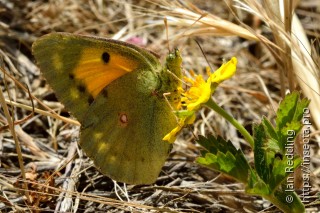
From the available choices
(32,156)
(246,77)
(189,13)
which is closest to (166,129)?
(189,13)

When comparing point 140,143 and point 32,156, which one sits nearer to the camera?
point 140,143

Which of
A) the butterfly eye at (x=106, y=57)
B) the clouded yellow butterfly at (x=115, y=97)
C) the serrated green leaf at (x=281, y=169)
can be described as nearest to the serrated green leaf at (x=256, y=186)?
the serrated green leaf at (x=281, y=169)

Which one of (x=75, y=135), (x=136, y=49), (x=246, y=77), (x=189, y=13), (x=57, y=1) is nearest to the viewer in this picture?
(x=136, y=49)

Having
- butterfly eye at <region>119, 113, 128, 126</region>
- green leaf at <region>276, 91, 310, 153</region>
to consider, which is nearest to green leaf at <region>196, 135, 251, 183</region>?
green leaf at <region>276, 91, 310, 153</region>

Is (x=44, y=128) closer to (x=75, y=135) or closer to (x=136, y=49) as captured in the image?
(x=75, y=135)

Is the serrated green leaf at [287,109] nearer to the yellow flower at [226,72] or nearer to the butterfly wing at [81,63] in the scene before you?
the yellow flower at [226,72]

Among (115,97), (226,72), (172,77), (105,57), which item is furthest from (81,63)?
(226,72)

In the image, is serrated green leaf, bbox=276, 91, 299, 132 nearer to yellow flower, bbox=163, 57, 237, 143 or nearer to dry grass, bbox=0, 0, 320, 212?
yellow flower, bbox=163, 57, 237, 143
